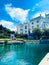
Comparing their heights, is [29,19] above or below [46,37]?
above

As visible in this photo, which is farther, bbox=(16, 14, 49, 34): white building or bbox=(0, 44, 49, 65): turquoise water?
bbox=(16, 14, 49, 34): white building

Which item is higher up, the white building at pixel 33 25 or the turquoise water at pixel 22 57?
the white building at pixel 33 25

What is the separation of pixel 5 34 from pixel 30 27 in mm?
3800

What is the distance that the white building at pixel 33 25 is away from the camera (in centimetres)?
2285

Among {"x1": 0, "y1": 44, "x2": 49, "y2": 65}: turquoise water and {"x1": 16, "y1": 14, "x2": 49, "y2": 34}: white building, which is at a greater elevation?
{"x1": 16, "y1": 14, "x2": 49, "y2": 34}: white building

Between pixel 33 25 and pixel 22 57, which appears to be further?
pixel 33 25

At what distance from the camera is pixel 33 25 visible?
23.2m

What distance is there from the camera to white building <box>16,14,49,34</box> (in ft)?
75.0

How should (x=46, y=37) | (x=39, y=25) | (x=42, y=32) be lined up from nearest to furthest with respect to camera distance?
(x=46, y=37) < (x=42, y=32) < (x=39, y=25)

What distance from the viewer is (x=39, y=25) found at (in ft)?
75.0

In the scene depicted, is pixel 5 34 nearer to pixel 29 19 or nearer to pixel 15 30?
pixel 15 30

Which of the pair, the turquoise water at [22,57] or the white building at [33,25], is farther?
the white building at [33,25]

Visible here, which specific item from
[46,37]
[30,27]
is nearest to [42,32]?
[46,37]

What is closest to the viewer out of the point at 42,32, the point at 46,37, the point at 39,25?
the point at 46,37
